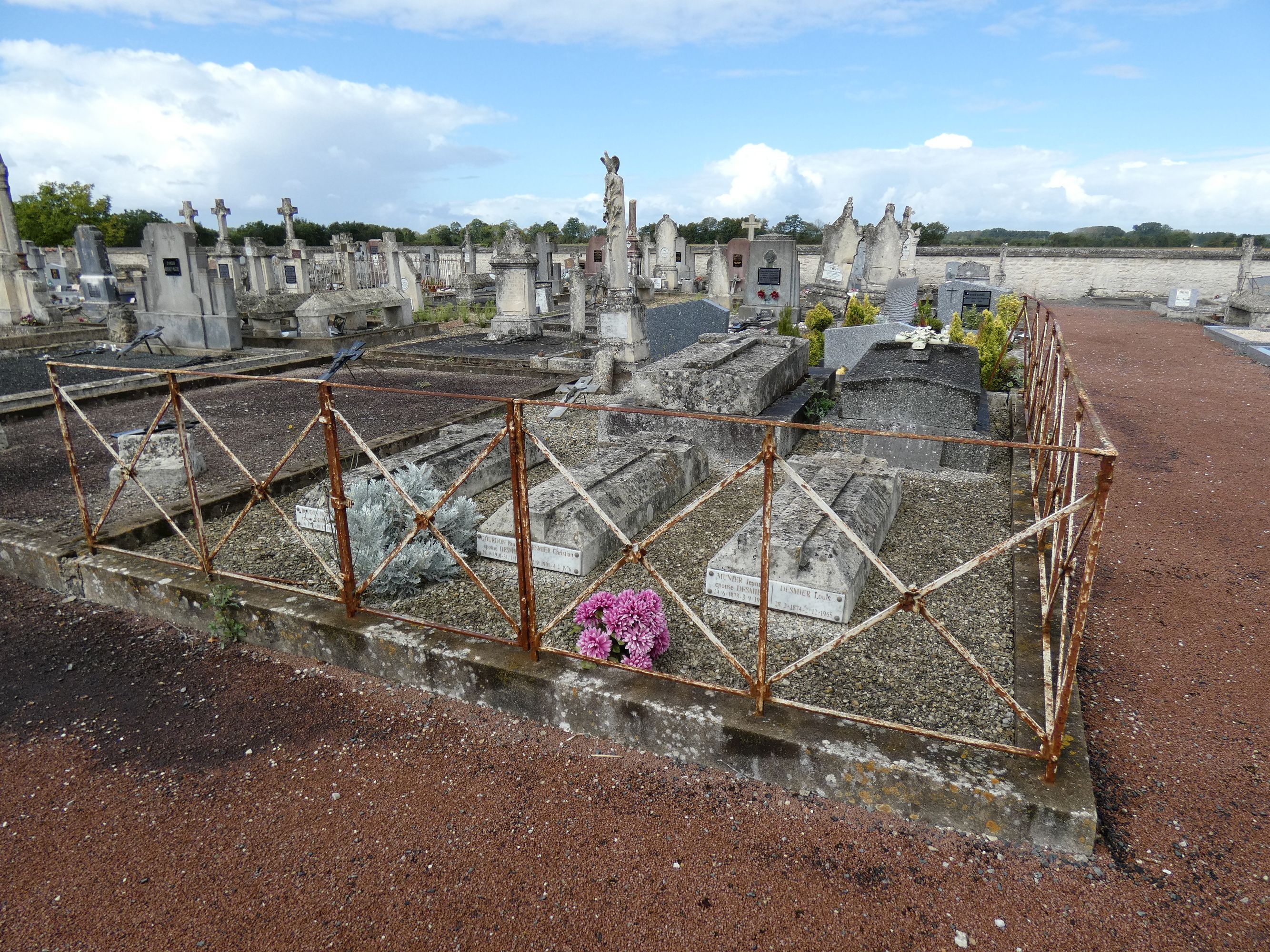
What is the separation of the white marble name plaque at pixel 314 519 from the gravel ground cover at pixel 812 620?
0.21 ft

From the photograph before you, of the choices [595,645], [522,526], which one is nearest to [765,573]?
[595,645]

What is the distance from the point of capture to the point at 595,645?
3.42 metres

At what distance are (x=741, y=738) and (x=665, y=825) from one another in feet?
1.46

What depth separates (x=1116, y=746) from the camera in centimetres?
309

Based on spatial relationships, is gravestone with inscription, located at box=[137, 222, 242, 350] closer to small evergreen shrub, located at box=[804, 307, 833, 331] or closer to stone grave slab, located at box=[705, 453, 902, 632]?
small evergreen shrub, located at box=[804, 307, 833, 331]

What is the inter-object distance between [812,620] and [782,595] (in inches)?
8.4

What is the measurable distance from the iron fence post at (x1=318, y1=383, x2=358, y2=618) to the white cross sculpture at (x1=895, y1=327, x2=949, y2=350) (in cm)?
635

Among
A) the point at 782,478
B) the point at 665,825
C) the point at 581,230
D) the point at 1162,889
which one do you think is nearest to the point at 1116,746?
the point at 1162,889

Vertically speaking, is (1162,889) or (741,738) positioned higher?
(741,738)

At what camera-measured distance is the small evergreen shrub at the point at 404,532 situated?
4.29m

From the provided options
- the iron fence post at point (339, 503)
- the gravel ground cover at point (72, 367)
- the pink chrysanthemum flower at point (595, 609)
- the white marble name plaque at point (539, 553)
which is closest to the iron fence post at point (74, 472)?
the iron fence post at point (339, 503)

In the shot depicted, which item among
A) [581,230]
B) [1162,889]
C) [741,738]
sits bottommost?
[1162,889]

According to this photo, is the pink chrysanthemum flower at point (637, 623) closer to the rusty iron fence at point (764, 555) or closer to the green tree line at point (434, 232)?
the rusty iron fence at point (764, 555)

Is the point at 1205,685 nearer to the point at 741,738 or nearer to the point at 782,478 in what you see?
the point at 741,738
